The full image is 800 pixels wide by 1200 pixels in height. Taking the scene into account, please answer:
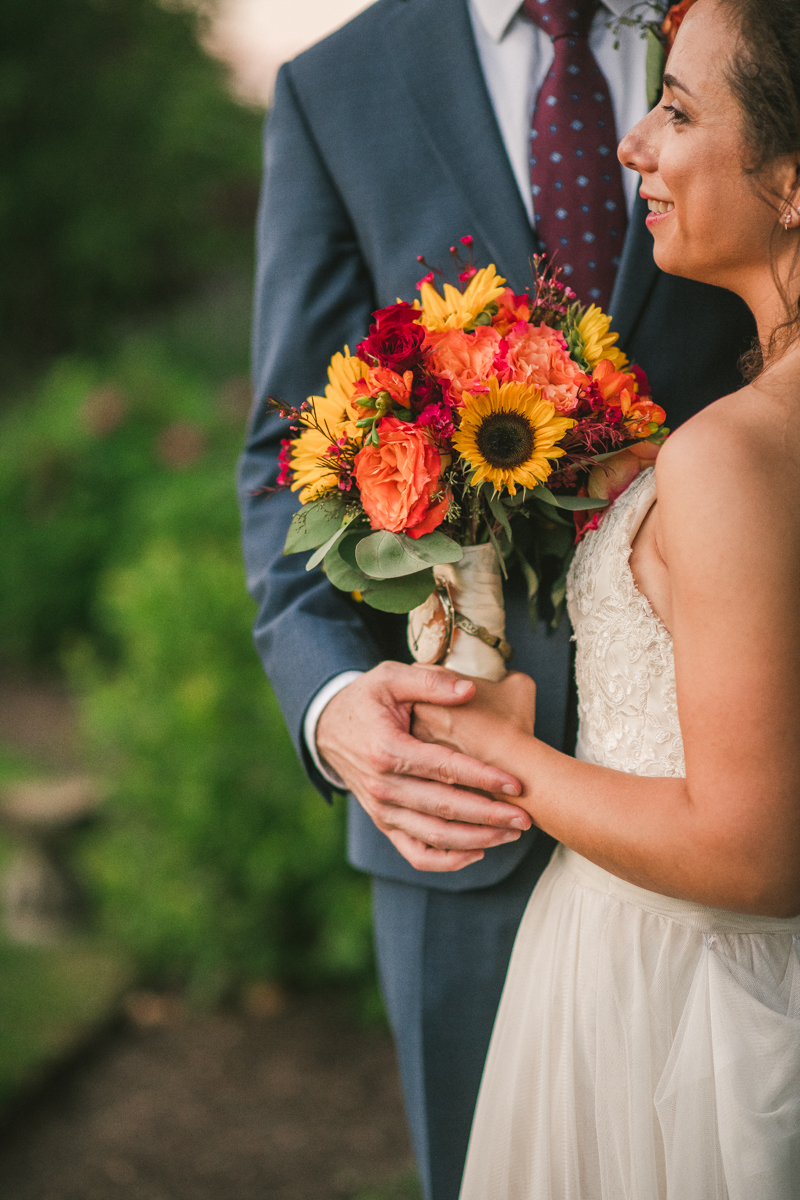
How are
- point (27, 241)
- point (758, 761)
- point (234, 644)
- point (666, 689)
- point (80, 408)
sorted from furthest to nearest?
point (27, 241), point (80, 408), point (234, 644), point (666, 689), point (758, 761)

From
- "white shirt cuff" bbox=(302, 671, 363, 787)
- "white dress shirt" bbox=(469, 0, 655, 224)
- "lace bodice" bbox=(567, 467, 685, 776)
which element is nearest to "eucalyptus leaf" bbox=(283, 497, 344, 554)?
"white shirt cuff" bbox=(302, 671, 363, 787)

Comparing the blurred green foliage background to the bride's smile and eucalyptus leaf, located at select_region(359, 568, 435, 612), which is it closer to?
eucalyptus leaf, located at select_region(359, 568, 435, 612)

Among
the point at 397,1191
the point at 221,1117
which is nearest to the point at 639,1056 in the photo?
the point at 397,1191

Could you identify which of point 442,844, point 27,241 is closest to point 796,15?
point 442,844

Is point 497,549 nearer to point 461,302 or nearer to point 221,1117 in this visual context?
point 461,302

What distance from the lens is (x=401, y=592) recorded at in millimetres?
1294

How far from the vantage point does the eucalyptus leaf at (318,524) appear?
1327 millimetres

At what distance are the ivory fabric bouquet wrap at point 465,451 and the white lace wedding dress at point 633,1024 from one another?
0.30ft

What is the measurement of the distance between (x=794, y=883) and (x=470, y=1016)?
79 cm

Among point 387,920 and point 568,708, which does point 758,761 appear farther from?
point 387,920

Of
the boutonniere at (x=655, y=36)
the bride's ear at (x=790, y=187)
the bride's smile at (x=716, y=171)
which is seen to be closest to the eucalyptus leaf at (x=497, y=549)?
the bride's smile at (x=716, y=171)

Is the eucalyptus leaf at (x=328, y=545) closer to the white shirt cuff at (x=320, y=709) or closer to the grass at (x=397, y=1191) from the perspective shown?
the white shirt cuff at (x=320, y=709)

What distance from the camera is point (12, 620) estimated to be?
6.35m

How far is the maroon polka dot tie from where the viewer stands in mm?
1508
